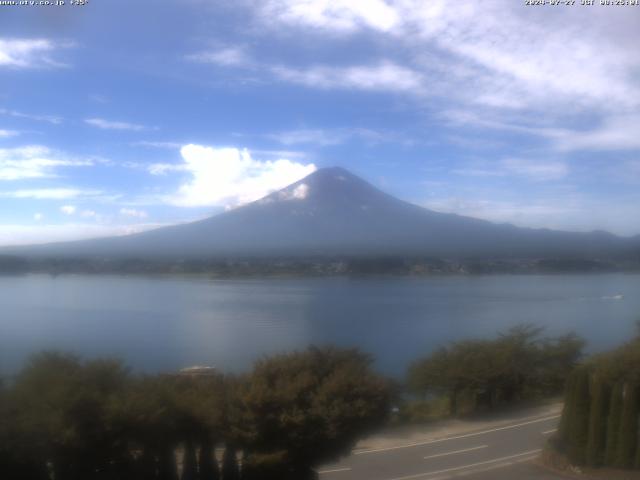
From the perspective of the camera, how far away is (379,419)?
795cm

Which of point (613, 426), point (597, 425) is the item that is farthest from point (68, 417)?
point (613, 426)

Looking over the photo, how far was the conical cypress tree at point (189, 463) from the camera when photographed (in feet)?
22.9

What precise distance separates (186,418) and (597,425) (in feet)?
18.1

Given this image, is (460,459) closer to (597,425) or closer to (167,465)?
(597,425)

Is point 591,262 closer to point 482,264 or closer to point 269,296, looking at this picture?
point 482,264

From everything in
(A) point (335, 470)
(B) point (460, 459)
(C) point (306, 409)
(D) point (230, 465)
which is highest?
(C) point (306, 409)

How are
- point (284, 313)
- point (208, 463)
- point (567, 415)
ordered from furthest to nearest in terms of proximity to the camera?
1. point (284, 313)
2. point (567, 415)
3. point (208, 463)

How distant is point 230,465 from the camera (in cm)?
720

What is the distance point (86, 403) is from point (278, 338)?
12222mm

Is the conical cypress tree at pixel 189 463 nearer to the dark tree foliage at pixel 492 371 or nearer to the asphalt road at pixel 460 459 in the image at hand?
the asphalt road at pixel 460 459

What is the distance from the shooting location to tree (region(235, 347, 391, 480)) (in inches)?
281

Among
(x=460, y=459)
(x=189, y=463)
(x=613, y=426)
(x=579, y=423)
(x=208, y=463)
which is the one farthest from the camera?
(x=460, y=459)

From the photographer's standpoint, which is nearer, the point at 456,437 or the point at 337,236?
the point at 456,437

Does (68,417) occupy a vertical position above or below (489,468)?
above
